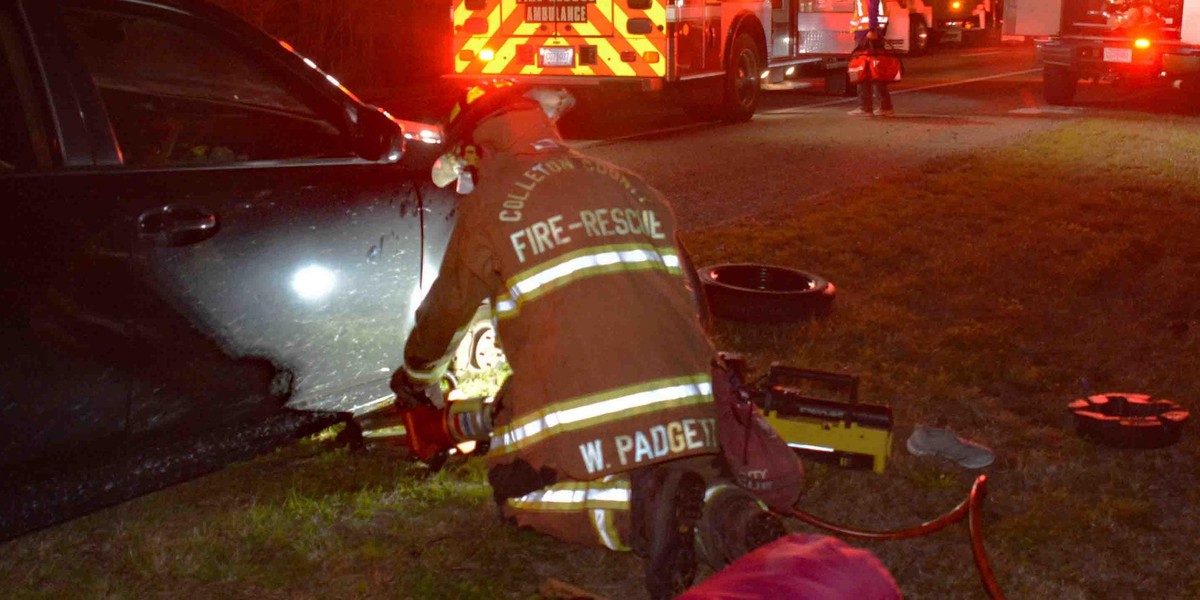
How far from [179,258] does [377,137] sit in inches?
35.5

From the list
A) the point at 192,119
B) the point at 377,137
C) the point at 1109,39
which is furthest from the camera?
the point at 1109,39

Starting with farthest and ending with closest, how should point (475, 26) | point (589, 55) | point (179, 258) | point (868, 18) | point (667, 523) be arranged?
point (868, 18)
point (475, 26)
point (589, 55)
point (179, 258)
point (667, 523)

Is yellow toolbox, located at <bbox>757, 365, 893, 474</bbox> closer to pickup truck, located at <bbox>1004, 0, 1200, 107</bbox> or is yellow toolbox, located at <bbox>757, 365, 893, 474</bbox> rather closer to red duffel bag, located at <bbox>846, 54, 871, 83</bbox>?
red duffel bag, located at <bbox>846, 54, 871, 83</bbox>

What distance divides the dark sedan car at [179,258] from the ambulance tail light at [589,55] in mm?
9039

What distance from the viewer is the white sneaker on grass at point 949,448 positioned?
437 cm

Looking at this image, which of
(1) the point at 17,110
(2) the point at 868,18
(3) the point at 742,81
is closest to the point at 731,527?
(1) the point at 17,110

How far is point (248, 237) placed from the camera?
3.48m

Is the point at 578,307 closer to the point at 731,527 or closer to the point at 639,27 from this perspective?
the point at 731,527

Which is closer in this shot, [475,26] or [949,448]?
[949,448]

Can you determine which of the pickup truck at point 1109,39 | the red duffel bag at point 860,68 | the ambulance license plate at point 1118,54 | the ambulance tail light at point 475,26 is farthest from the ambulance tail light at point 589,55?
the ambulance license plate at point 1118,54

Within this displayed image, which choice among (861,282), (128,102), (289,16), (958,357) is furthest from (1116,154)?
(289,16)

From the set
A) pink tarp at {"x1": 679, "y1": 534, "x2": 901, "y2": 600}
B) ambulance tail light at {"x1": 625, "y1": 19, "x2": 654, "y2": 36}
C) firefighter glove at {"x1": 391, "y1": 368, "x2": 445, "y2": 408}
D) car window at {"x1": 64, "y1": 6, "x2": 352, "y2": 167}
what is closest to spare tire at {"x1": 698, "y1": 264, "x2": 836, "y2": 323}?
car window at {"x1": 64, "y1": 6, "x2": 352, "y2": 167}

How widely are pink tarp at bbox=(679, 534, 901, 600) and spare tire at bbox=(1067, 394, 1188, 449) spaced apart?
2539 millimetres

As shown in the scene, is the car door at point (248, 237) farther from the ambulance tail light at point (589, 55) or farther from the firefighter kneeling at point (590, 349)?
the ambulance tail light at point (589, 55)
